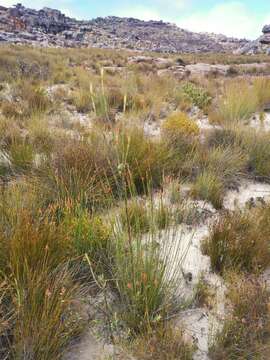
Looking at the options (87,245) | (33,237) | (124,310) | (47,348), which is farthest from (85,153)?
(47,348)

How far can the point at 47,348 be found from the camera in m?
1.24

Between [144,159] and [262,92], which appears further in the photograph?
[262,92]

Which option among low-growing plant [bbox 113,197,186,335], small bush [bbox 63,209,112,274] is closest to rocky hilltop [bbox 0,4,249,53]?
small bush [bbox 63,209,112,274]

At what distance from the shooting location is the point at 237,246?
1985 millimetres

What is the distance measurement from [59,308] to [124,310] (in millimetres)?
389

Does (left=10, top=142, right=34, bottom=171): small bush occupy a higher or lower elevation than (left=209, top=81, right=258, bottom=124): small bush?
lower

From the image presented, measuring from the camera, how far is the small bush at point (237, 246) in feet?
6.52

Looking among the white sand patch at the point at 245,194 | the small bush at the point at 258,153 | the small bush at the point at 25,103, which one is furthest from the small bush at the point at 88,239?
the small bush at the point at 25,103

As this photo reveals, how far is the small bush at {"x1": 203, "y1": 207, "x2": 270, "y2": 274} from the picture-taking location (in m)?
1.99

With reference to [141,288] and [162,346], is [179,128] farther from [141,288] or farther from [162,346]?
[162,346]

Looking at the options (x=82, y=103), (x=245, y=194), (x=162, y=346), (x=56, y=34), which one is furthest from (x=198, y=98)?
(x=56, y=34)

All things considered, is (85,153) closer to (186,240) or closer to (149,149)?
(149,149)

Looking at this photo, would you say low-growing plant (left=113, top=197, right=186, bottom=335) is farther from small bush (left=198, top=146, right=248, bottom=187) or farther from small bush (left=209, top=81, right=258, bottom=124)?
small bush (left=209, top=81, right=258, bottom=124)

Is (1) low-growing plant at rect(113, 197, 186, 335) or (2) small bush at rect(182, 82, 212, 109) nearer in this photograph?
(1) low-growing plant at rect(113, 197, 186, 335)
